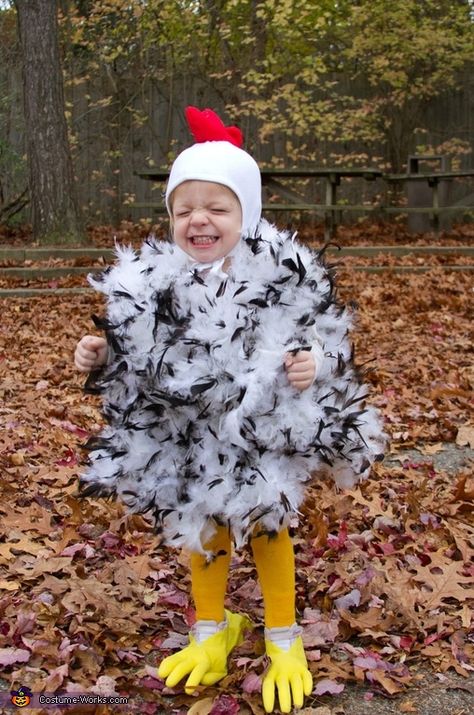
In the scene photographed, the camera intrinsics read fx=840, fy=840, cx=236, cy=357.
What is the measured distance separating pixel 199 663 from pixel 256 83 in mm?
13162

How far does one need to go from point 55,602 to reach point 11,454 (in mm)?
1464

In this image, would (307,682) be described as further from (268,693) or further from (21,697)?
(21,697)

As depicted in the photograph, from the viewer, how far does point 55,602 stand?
2896 mm

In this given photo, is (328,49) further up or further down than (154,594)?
further up

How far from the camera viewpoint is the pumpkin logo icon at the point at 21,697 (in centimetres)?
233

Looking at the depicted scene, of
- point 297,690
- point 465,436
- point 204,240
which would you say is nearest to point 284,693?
point 297,690

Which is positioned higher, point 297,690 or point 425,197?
point 425,197

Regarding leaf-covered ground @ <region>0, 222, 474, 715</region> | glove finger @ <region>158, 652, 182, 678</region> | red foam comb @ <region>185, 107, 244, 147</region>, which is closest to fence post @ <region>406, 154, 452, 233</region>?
leaf-covered ground @ <region>0, 222, 474, 715</region>

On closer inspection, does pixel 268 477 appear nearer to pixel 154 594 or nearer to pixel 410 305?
pixel 154 594

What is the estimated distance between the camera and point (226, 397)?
2221mm

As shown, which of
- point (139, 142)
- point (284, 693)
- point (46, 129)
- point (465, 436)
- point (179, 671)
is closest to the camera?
point (284, 693)

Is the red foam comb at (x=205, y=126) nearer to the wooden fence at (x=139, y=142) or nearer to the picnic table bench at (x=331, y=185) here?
the picnic table bench at (x=331, y=185)

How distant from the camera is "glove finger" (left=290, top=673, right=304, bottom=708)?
2.34m

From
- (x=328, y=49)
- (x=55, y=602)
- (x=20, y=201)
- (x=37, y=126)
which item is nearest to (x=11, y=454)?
(x=55, y=602)
